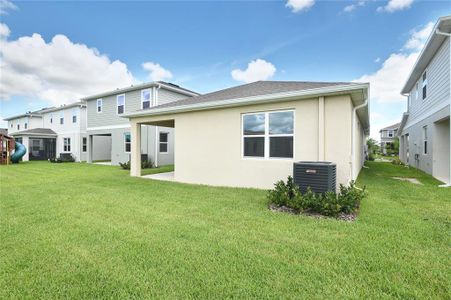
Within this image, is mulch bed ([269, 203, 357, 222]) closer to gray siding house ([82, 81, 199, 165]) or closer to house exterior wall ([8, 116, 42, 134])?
gray siding house ([82, 81, 199, 165])

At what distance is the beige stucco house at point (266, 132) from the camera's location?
620cm

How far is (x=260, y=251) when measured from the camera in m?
3.12

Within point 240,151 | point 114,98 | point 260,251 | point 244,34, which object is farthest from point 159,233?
point 114,98

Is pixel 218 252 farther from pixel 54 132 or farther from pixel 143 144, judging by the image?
pixel 54 132

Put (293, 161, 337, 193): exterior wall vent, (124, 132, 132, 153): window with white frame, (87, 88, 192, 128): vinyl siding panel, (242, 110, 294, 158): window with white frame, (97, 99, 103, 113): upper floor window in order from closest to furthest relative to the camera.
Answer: (293, 161, 337, 193): exterior wall vent → (242, 110, 294, 158): window with white frame → (87, 88, 192, 128): vinyl siding panel → (124, 132, 132, 153): window with white frame → (97, 99, 103, 113): upper floor window

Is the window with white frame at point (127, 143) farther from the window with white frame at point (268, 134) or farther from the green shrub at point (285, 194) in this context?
the green shrub at point (285, 194)

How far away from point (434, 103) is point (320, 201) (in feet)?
32.1

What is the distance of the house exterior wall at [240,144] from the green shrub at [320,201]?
1580 millimetres

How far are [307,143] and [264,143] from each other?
1.37 metres

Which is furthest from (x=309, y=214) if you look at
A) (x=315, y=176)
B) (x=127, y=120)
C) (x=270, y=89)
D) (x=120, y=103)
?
(x=120, y=103)

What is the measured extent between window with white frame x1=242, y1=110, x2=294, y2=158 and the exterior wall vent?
1.76 m

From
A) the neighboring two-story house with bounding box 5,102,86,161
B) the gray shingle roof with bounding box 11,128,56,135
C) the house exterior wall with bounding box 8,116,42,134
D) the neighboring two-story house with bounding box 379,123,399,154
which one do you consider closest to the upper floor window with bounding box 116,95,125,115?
the neighboring two-story house with bounding box 5,102,86,161

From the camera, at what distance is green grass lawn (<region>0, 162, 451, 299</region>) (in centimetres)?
231

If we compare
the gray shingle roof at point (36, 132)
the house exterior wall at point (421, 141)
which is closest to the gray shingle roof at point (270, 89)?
the house exterior wall at point (421, 141)
